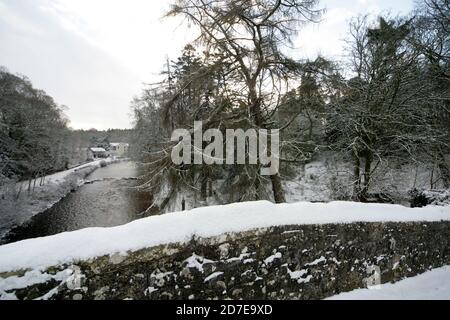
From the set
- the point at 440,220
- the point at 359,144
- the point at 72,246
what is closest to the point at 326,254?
the point at 440,220

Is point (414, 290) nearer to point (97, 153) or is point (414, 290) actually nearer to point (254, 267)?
point (254, 267)

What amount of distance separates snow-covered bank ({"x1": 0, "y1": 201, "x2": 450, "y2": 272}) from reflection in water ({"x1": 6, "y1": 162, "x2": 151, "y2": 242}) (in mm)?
15520

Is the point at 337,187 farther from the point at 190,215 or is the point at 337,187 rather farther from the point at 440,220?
the point at 190,215

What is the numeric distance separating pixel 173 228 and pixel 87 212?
65.2ft

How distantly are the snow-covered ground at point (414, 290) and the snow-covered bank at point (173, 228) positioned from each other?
1.08m

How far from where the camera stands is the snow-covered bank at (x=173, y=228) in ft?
7.92

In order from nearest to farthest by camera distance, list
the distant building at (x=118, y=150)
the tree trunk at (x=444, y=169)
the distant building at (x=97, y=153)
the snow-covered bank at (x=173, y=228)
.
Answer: the snow-covered bank at (x=173, y=228), the tree trunk at (x=444, y=169), the distant building at (x=97, y=153), the distant building at (x=118, y=150)

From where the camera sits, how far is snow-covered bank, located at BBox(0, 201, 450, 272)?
241 cm

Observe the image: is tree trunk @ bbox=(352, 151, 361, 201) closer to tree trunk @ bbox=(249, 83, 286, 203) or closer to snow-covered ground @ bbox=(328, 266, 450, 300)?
tree trunk @ bbox=(249, 83, 286, 203)

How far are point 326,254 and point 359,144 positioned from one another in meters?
8.83

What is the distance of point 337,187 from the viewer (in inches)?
479

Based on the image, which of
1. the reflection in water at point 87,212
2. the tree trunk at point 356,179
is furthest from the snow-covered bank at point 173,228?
the reflection in water at point 87,212

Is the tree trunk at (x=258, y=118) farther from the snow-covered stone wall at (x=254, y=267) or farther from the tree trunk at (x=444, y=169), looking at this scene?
the tree trunk at (x=444, y=169)

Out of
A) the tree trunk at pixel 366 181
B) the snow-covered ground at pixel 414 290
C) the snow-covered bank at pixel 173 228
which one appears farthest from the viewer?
the tree trunk at pixel 366 181
